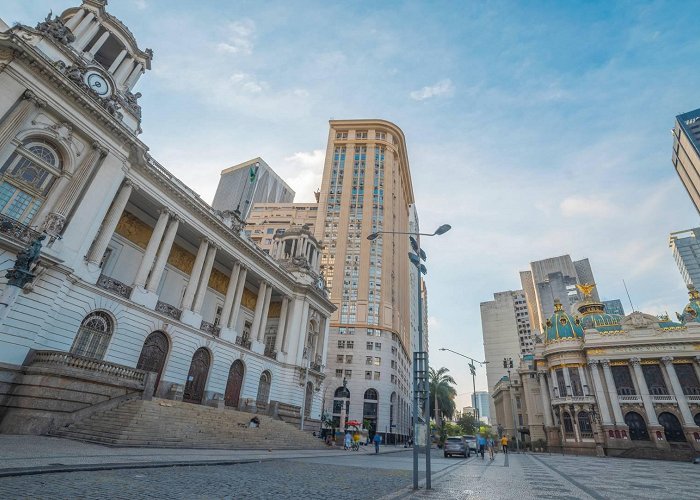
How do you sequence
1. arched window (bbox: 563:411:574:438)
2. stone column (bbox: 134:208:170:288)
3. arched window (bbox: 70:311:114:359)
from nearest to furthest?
arched window (bbox: 70:311:114:359) < stone column (bbox: 134:208:170:288) < arched window (bbox: 563:411:574:438)

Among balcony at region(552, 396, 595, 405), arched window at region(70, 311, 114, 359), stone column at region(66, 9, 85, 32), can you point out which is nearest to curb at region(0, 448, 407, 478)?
arched window at region(70, 311, 114, 359)

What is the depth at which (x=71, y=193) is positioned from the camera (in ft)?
59.6

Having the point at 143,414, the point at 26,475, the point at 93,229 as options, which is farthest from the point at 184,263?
the point at 26,475

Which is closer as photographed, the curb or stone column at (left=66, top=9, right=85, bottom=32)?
the curb

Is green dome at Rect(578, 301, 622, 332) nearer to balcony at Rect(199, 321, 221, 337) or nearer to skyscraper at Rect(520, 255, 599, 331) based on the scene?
balcony at Rect(199, 321, 221, 337)

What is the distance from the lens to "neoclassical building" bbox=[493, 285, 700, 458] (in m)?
40.5

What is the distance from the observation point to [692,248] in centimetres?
14488

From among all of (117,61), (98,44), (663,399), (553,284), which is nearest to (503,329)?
(553,284)

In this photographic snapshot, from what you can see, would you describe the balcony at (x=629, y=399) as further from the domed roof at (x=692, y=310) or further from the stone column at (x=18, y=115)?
the stone column at (x=18, y=115)

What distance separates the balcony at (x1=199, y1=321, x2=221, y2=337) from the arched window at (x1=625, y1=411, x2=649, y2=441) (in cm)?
4946

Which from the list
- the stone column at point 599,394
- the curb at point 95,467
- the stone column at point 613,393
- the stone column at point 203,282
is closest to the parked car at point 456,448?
the curb at point 95,467

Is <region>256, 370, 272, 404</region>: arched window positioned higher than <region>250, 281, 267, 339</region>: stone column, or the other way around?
<region>250, 281, 267, 339</region>: stone column

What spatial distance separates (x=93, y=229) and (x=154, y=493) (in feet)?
57.2

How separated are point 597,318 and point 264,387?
163 feet
